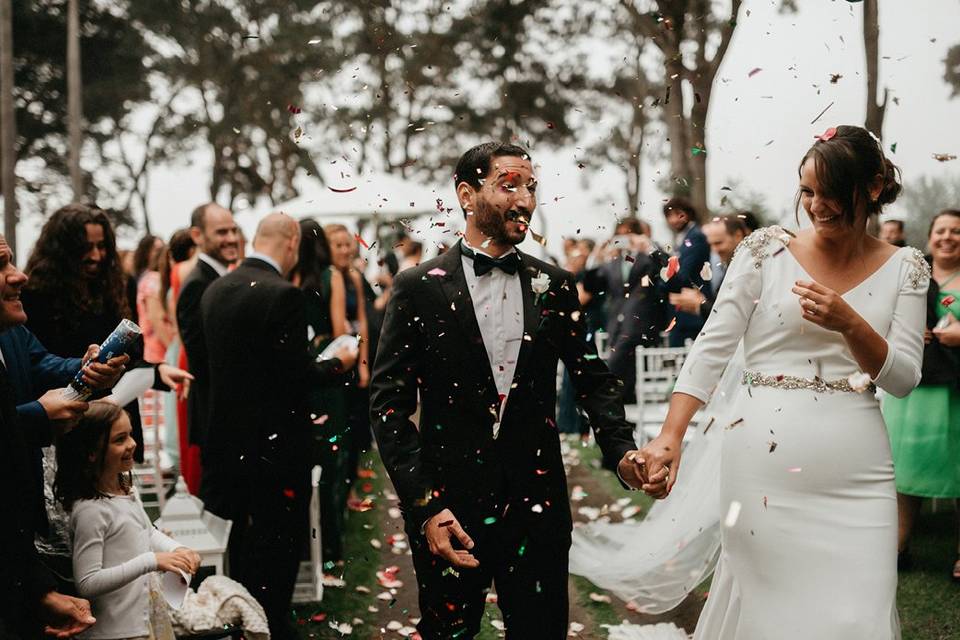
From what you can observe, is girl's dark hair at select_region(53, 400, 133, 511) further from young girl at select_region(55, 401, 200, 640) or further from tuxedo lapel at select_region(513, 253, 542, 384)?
tuxedo lapel at select_region(513, 253, 542, 384)

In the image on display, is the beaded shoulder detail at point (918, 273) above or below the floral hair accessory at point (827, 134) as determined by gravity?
below

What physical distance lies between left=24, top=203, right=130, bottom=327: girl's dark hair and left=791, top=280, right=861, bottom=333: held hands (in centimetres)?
286

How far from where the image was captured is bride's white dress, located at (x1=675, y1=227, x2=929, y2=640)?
119 inches

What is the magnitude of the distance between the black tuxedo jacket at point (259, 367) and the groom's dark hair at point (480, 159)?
1.68 m

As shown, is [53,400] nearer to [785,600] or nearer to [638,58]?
[785,600]

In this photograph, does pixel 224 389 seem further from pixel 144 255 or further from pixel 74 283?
pixel 144 255

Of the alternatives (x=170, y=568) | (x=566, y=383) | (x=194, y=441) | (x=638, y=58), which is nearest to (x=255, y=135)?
(x=638, y=58)

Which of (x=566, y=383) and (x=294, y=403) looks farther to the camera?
(x=566, y=383)

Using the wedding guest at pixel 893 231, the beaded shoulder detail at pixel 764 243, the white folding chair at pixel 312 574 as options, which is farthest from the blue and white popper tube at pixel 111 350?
the wedding guest at pixel 893 231

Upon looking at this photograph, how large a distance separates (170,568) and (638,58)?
21596mm

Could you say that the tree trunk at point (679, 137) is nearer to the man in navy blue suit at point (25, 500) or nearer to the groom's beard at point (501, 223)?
the groom's beard at point (501, 223)

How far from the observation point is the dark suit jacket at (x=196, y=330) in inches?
218

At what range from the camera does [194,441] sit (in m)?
5.91

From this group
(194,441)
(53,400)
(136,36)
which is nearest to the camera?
(53,400)
